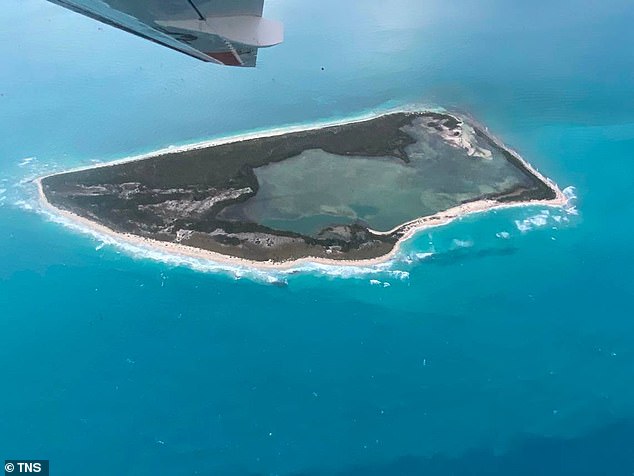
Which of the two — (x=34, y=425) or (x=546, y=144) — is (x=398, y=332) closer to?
(x=34, y=425)

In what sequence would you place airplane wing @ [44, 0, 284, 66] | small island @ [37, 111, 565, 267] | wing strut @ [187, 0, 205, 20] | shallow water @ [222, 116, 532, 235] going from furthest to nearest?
shallow water @ [222, 116, 532, 235] < small island @ [37, 111, 565, 267] < wing strut @ [187, 0, 205, 20] < airplane wing @ [44, 0, 284, 66]

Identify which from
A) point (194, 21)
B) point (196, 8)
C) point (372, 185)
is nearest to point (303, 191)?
point (372, 185)

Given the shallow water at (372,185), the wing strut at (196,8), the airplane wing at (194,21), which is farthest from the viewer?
the shallow water at (372,185)

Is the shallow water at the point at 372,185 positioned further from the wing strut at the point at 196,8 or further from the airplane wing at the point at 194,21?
the wing strut at the point at 196,8

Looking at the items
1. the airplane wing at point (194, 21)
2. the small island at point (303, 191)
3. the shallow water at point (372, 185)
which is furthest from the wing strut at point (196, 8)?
the shallow water at point (372, 185)

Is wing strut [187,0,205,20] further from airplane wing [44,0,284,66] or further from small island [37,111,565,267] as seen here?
small island [37,111,565,267]

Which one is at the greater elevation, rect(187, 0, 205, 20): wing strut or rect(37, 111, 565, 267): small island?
rect(187, 0, 205, 20): wing strut

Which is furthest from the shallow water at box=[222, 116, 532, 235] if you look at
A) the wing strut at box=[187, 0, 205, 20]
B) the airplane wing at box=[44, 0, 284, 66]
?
the wing strut at box=[187, 0, 205, 20]
